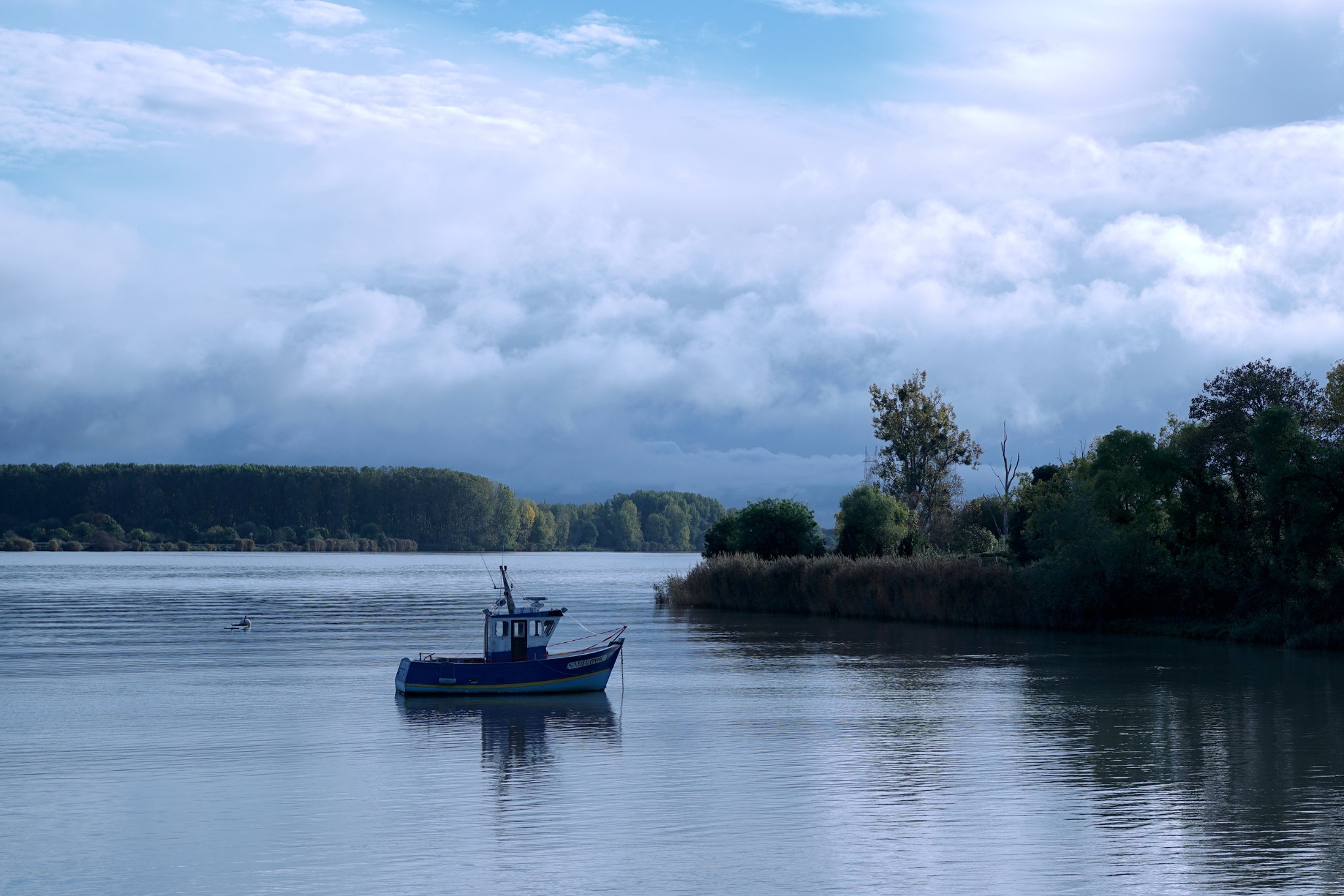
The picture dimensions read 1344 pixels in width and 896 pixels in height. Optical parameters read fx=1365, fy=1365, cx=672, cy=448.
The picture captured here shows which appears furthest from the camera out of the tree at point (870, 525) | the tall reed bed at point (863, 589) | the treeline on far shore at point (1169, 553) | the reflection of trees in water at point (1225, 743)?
the tree at point (870, 525)

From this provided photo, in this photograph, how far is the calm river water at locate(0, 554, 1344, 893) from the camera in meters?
17.0

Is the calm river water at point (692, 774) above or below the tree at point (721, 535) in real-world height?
below

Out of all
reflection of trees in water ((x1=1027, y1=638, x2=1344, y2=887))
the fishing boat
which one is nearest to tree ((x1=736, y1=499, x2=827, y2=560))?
reflection of trees in water ((x1=1027, y1=638, x2=1344, y2=887))

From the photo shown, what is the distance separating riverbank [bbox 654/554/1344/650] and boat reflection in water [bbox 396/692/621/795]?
28040 millimetres

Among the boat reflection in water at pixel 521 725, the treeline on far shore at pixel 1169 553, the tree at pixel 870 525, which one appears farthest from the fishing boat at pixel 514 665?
the tree at pixel 870 525

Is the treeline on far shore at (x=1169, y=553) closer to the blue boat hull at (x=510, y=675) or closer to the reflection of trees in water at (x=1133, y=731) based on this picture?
the reflection of trees in water at (x=1133, y=731)

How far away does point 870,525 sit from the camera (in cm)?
8312

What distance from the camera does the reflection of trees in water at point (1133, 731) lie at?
19.0 metres

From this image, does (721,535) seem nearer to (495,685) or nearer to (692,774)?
(495,685)

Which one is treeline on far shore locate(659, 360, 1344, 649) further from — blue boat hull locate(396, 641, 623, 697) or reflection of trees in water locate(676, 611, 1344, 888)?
blue boat hull locate(396, 641, 623, 697)

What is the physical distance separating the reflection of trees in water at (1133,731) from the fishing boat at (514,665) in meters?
6.28

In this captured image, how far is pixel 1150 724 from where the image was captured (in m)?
30.6

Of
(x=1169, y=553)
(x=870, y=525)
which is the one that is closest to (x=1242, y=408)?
(x=1169, y=553)

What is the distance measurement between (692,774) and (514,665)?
13.5 meters
